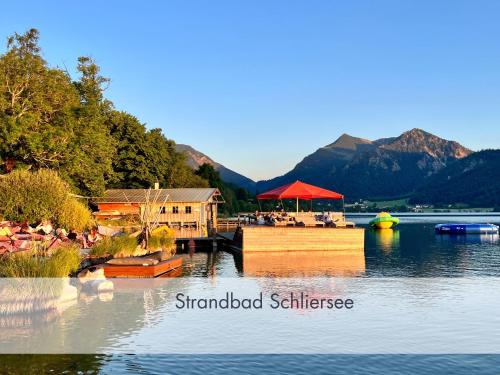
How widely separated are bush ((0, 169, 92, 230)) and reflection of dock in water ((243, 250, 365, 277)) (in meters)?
15.5

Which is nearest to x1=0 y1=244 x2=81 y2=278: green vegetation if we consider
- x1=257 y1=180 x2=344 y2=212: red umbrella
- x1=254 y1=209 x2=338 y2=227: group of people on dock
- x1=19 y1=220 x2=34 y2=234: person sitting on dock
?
x1=19 y1=220 x2=34 y2=234: person sitting on dock

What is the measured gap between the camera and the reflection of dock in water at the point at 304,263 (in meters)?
35.2

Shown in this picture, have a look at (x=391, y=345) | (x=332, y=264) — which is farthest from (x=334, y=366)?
(x=332, y=264)

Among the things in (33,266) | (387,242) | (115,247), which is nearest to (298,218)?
(115,247)

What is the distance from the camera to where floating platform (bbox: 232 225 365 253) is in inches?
1817

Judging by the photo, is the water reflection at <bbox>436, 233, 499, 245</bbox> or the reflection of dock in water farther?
the water reflection at <bbox>436, 233, 499, 245</bbox>

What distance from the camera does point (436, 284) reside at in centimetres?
3173

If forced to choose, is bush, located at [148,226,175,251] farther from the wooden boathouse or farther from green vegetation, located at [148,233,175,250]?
the wooden boathouse

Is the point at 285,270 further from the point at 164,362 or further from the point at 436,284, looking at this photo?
the point at 164,362

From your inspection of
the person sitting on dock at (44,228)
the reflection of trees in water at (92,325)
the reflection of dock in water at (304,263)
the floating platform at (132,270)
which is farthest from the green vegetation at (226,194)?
the reflection of trees in water at (92,325)

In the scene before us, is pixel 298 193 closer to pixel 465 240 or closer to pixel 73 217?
pixel 73 217

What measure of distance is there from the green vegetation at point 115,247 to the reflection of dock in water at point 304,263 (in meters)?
8.48

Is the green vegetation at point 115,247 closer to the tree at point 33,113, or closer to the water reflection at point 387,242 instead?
the tree at point 33,113

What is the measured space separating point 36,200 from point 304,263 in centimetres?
2221
